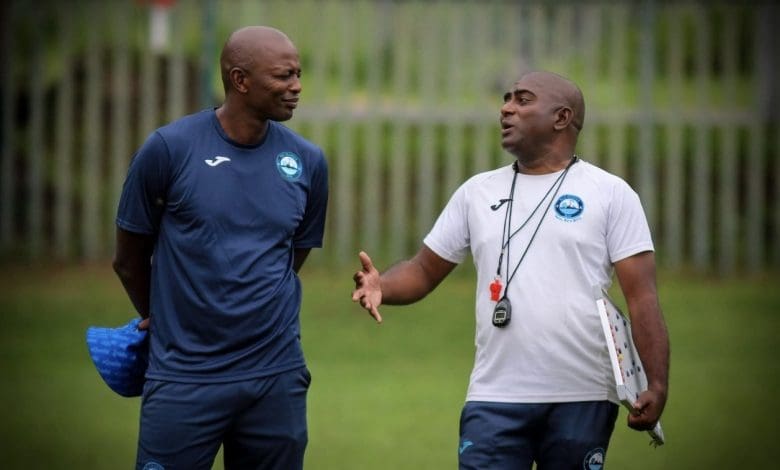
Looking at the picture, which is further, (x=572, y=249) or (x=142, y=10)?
(x=142, y=10)

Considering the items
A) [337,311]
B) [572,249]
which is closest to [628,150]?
[337,311]

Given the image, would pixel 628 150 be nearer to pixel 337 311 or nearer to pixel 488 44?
pixel 488 44

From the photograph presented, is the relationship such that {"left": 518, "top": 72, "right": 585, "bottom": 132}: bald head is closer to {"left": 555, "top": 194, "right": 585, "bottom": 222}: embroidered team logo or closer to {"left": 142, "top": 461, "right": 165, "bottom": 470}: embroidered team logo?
{"left": 555, "top": 194, "right": 585, "bottom": 222}: embroidered team logo

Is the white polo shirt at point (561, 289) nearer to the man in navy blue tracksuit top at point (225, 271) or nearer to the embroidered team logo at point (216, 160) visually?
the man in navy blue tracksuit top at point (225, 271)

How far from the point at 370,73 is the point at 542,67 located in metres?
1.88

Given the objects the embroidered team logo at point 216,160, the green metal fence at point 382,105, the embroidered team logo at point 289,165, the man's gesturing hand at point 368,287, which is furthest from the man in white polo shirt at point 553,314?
the green metal fence at point 382,105

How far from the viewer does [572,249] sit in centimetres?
567

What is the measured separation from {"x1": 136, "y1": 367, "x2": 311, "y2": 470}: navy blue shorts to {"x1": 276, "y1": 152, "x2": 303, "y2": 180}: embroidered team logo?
74cm

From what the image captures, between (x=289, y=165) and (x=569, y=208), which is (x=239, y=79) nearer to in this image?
(x=289, y=165)

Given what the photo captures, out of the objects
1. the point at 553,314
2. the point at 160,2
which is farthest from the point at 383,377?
the point at 553,314

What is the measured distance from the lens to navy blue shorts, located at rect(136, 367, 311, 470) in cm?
557

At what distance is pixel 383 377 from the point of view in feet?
40.3

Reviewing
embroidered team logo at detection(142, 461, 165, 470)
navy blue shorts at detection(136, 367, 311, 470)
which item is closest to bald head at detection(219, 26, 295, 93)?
navy blue shorts at detection(136, 367, 311, 470)

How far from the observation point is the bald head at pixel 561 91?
582cm
